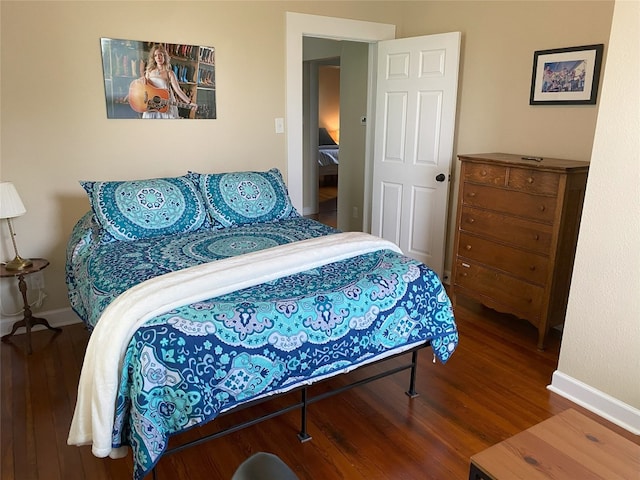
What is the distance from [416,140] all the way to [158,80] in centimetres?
198

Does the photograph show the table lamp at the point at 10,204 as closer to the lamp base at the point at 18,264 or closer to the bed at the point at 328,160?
the lamp base at the point at 18,264

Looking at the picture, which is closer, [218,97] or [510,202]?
Result: [510,202]

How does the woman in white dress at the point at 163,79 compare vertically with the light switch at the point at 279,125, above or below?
above

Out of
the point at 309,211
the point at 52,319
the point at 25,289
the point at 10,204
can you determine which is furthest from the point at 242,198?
the point at 309,211

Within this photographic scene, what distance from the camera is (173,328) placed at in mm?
1645

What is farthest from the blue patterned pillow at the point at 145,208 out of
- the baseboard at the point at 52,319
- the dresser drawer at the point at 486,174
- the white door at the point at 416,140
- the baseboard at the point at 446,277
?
the baseboard at the point at 446,277

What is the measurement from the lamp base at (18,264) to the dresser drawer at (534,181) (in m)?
2.91

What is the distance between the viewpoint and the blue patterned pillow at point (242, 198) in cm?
292

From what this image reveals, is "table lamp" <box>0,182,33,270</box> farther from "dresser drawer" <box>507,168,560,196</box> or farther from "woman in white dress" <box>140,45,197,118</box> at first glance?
"dresser drawer" <box>507,168,560,196</box>

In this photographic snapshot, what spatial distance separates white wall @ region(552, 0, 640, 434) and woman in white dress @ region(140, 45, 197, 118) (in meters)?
2.53

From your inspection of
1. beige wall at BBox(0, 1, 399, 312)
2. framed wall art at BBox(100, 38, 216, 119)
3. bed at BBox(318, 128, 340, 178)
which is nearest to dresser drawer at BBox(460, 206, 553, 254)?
beige wall at BBox(0, 1, 399, 312)

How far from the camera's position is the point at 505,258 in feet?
9.88

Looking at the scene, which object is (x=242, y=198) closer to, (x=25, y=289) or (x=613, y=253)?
(x=25, y=289)

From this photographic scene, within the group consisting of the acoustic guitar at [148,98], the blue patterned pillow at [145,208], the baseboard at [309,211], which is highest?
the acoustic guitar at [148,98]
